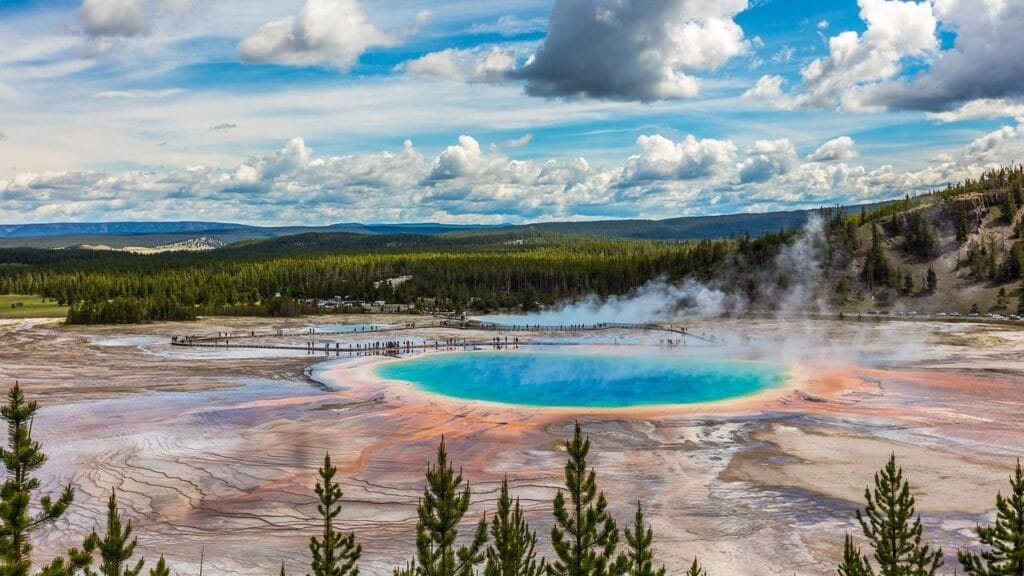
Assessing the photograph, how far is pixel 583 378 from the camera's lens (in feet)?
162

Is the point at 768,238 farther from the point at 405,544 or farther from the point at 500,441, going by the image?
the point at 405,544

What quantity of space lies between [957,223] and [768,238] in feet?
70.9

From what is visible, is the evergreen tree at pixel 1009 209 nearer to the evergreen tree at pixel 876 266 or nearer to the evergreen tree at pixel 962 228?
the evergreen tree at pixel 962 228

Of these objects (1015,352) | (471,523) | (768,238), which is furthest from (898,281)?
(471,523)

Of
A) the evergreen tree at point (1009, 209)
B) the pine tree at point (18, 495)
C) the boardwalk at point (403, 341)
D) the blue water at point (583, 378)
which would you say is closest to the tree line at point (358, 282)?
the boardwalk at point (403, 341)

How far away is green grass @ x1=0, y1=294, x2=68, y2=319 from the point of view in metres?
90.9

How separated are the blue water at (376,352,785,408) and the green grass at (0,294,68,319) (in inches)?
2386

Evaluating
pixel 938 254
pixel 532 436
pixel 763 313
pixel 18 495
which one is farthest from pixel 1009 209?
pixel 18 495

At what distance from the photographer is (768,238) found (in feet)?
325

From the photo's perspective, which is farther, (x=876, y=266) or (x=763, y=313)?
(x=876, y=266)

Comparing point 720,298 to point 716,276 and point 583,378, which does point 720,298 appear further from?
point 583,378

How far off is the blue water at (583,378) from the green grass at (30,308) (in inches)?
2386

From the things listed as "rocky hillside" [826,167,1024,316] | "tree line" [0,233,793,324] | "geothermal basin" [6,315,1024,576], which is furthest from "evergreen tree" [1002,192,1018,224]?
"geothermal basin" [6,315,1024,576]

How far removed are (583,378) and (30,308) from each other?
84.5 m
